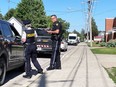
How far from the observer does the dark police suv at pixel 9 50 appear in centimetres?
1017

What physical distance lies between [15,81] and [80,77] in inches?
88.1

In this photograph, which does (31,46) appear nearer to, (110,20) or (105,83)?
(105,83)

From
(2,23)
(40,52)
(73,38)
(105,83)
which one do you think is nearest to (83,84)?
(105,83)

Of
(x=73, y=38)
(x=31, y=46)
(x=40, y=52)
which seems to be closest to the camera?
(x=31, y=46)

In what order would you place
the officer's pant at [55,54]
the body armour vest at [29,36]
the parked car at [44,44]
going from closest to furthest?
the body armour vest at [29,36] → the officer's pant at [55,54] → the parked car at [44,44]

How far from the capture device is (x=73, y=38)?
73312mm

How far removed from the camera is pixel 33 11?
77.7 m

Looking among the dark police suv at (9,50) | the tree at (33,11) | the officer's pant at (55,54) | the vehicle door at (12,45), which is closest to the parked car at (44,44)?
the officer's pant at (55,54)

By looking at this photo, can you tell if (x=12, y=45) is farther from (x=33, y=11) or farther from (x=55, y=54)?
(x=33, y=11)

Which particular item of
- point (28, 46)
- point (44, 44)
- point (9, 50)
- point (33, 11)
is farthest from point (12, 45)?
point (33, 11)

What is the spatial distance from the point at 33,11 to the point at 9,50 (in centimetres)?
6750

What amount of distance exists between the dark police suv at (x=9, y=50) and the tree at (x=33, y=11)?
63.6 metres

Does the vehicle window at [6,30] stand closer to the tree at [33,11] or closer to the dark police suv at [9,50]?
the dark police suv at [9,50]

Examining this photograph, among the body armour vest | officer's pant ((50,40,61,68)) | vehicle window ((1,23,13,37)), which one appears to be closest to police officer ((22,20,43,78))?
the body armour vest
